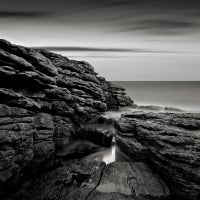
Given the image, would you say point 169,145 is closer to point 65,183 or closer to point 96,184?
point 96,184

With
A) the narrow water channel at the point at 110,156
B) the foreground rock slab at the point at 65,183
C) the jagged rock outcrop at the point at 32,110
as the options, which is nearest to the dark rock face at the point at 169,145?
the narrow water channel at the point at 110,156

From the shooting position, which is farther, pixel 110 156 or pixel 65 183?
pixel 110 156

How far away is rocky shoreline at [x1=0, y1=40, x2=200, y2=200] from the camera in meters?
13.8

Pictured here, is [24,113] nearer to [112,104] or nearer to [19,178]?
[19,178]

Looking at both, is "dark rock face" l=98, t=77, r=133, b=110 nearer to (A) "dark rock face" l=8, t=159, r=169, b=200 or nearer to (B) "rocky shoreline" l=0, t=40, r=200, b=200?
(B) "rocky shoreline" l=0, t=40, r=200, b=200

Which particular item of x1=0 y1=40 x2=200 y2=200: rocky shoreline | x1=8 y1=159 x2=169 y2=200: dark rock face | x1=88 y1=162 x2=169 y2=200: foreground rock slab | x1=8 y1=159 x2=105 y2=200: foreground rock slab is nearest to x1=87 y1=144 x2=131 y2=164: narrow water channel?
x1=0 y1=40 x2=200 y2=200: rocky shoreline

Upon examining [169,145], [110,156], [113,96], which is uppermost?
[113,96]

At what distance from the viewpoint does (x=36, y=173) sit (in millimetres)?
16359

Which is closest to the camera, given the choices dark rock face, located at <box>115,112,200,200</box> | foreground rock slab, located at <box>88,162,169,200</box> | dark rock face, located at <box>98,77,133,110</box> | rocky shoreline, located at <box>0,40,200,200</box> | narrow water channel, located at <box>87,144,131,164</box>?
foreground rock slab, located at <box>88,162,169,200</box>

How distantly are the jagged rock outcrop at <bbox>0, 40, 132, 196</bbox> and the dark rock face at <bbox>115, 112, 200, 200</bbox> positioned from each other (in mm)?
5475

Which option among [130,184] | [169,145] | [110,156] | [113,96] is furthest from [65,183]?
[113,96]

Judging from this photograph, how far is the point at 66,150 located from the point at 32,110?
653cm

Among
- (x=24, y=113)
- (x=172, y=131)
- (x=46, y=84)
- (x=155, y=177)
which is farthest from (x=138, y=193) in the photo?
(x=46, y=84)

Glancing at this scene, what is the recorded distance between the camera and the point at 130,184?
14.5 metres
